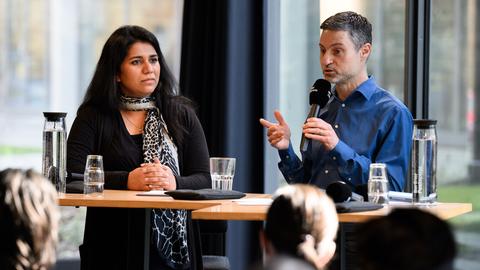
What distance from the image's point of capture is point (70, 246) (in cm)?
619

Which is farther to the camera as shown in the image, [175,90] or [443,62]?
[443,62]

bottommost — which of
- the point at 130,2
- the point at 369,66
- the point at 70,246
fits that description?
the point at 70,246

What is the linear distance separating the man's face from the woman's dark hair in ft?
2.41

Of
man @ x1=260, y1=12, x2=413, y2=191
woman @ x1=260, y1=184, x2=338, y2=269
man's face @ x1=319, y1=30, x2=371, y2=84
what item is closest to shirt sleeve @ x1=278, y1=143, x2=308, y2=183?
man @ x1=260, y1=12, x2=413, y2=191

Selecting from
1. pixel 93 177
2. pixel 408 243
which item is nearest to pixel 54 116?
pixel 93 177

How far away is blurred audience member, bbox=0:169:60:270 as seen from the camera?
66.9 inches

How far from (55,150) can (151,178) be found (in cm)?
41

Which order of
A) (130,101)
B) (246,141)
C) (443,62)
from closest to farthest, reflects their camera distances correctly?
(130,101) < (443,62) < (246,141)

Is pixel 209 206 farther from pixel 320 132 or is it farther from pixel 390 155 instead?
pixel 390 155

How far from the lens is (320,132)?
3.69m

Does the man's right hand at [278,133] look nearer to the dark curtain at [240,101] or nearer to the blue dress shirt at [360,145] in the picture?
the blue dress shirt at [360,145]

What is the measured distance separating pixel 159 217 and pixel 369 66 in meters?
1.67

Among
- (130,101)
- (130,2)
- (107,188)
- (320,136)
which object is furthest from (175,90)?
(130,2)

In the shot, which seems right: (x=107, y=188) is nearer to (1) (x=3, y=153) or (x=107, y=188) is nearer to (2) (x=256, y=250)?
(2) (x=256, y=250)
